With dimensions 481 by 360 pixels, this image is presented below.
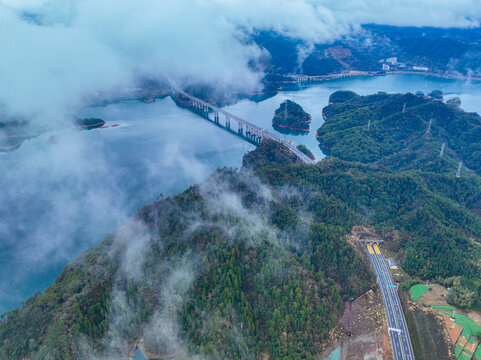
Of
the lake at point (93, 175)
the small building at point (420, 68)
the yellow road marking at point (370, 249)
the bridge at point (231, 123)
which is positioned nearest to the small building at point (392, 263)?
the yellow road marking at point (370, 249)

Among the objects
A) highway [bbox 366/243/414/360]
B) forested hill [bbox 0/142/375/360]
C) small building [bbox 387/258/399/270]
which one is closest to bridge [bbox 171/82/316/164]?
highway [bbox 366/243/414/360]

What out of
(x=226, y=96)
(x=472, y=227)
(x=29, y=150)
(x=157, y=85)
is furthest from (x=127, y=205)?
(x=157, y=85)

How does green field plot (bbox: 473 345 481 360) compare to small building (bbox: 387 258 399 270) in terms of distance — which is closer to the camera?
green field plot (bbox: 473 345 481 360)

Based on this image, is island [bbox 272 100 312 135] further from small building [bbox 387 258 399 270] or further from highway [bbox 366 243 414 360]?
small building [bbox 387 258 399 270]

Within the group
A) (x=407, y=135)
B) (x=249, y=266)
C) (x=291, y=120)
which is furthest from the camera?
(x=291, y=120)

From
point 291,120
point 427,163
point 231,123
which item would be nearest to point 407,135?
point 427,163

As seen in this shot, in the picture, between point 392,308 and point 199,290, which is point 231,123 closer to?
point 199,290
